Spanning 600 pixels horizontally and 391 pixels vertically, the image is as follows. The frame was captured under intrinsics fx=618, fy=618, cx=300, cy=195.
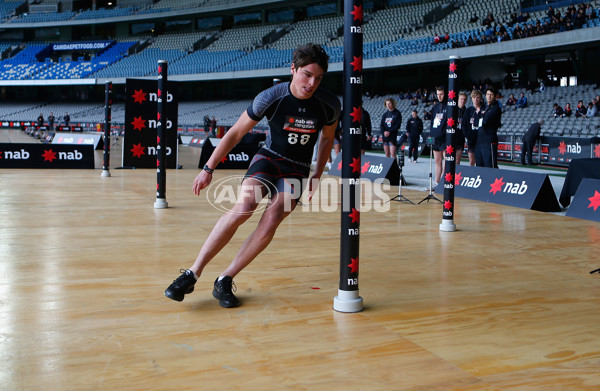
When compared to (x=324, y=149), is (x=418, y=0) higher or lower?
higher

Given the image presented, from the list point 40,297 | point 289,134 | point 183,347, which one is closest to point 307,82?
point 289,134

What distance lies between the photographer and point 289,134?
390 centimetres

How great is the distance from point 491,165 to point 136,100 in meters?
7.79

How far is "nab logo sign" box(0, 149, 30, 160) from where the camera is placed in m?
14.6

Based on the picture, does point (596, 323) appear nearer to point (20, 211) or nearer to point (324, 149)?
point (324, 149)

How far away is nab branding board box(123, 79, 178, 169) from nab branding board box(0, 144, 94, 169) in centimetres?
117

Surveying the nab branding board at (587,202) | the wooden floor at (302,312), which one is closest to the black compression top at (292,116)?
the wooden floor at (302,312)

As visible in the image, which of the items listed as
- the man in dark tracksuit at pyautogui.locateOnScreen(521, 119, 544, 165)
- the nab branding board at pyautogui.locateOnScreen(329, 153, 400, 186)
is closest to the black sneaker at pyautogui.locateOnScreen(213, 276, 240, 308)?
the nab branding board at pyautogui.locateOnScreen(329, 153, 400, 186)

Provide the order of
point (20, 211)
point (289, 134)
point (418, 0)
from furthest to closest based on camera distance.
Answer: point (418, 0), point (20, 211), point (289, 134)

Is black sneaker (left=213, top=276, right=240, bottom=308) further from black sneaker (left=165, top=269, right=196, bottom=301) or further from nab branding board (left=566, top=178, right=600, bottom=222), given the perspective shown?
nab branding board (left=566, top=178, right=600, bottom=222)

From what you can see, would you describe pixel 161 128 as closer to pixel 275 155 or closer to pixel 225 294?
pixel 275 155

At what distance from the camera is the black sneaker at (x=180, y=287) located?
3805mm

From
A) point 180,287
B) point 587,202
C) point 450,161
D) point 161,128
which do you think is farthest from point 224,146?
point 587,202

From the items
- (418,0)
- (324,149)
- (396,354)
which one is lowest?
(396,354)
